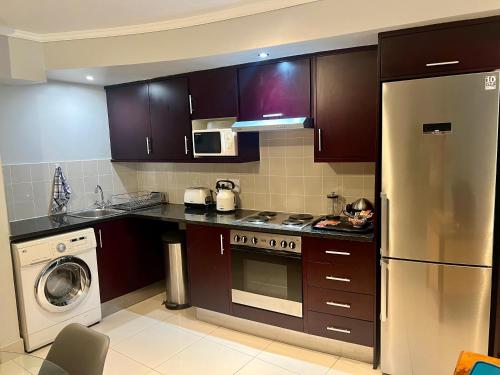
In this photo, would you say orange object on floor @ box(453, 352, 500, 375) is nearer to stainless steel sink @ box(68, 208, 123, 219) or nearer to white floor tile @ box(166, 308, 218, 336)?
white floor tile @ box(166, 308, 218, 336)

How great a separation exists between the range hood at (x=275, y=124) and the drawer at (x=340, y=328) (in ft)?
4.49

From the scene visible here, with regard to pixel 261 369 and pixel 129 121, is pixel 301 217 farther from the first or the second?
pixel 129 121

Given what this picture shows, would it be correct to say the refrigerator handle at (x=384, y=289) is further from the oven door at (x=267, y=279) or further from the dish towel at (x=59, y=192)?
the dish towel at (x=59, y=192)

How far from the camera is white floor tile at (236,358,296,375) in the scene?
8.24 feet

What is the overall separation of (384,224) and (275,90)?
4.31ft

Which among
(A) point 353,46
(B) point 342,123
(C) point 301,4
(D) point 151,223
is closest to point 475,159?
(B) point 342,123

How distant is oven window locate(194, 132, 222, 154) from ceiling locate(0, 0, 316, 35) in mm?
939

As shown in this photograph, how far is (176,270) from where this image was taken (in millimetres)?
3488

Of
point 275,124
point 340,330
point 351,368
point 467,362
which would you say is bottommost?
point 351,368

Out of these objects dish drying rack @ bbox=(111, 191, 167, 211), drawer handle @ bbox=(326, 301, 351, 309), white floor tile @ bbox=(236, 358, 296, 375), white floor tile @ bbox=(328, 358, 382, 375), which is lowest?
white floor tile @ bbox=(328, 358, 382, 375)

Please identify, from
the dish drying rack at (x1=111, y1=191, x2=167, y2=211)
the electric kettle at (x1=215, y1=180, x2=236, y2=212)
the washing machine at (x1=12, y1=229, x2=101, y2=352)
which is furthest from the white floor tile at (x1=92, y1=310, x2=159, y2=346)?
the electric kettle at (x1=215, y1=180, x2=236, y2=212)

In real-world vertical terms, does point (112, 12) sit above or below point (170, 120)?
above

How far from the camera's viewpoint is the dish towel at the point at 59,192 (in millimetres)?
3508

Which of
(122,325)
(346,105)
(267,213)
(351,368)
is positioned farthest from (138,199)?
(351,368)
